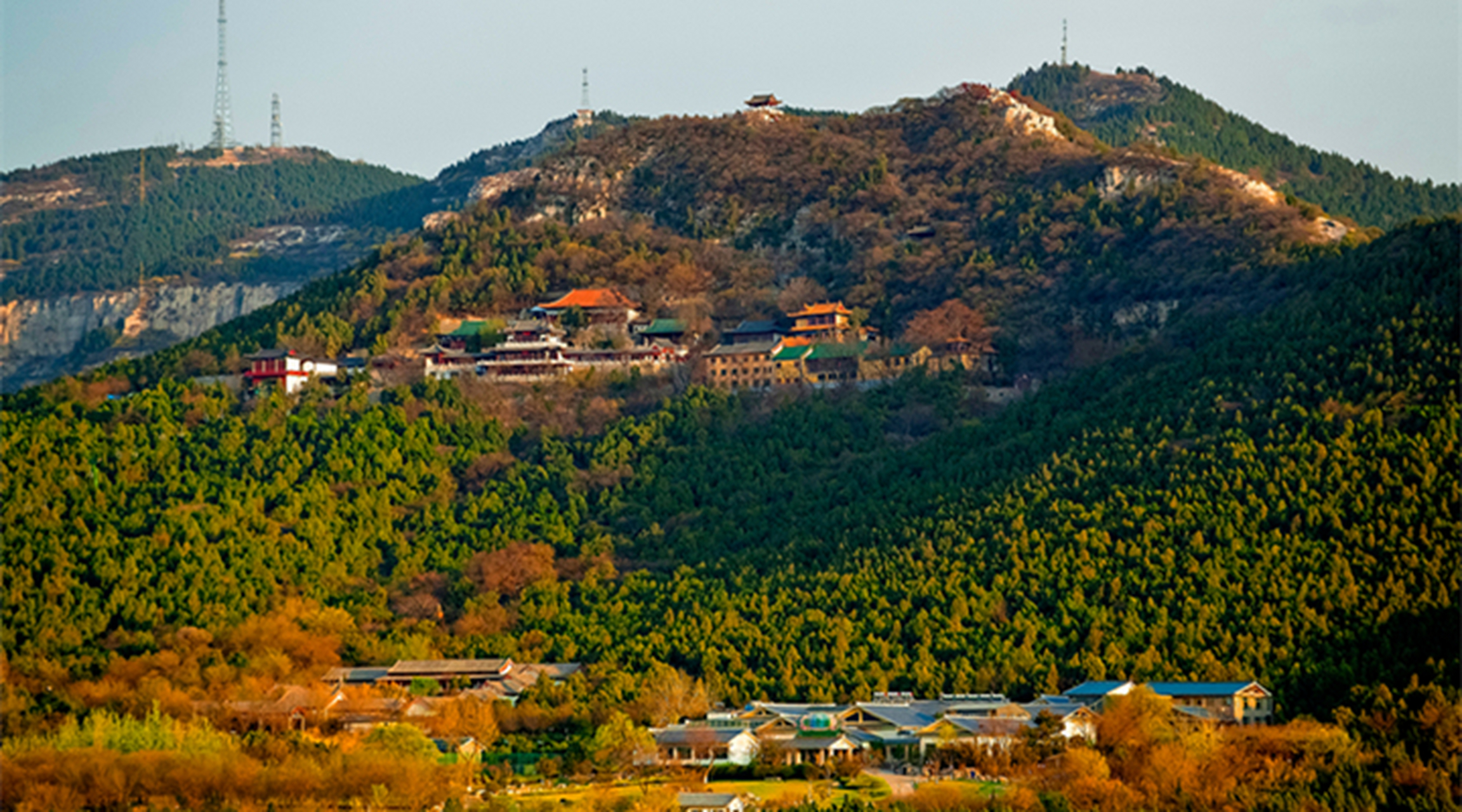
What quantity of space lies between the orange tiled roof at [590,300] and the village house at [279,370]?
11215 mm

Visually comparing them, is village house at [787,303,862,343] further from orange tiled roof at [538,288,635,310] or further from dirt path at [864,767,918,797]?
dirt path at [864,767,918,797]

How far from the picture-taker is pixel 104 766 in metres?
37.1

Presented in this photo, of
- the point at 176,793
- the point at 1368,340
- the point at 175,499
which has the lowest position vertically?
the point at 176,793

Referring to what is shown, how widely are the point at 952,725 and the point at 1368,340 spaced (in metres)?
21.5

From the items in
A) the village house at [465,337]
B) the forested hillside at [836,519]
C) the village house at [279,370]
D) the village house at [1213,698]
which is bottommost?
the village house at [1213,698]

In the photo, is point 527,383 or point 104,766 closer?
point 104,766

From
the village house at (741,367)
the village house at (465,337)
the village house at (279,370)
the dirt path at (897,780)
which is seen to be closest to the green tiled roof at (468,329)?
the village house at (465,337)

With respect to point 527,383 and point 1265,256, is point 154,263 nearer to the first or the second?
point 527,383

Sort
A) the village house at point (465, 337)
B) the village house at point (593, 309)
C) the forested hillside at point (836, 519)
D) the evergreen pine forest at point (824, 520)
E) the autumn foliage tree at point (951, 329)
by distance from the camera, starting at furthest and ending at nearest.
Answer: the village house at point (593, 309) < the village house at point (465, 337) < the autumn foliage tree at point (951, 329) < the forested hillside at point (836, 519) < the evergreen pine forest at point (824, 520)

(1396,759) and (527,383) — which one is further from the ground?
(527,383)

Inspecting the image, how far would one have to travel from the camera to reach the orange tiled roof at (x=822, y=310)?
7415cm

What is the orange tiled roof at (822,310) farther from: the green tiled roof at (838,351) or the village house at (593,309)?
the village house at (593,309)

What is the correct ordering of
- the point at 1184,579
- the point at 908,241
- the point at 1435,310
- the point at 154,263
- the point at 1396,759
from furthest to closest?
the point at 154,263
the point at 908,241
the point at 1435,310
the point at 1184,579
the point at 1396,759

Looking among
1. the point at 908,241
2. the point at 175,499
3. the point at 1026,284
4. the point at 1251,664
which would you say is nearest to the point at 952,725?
the point at 1251,664
